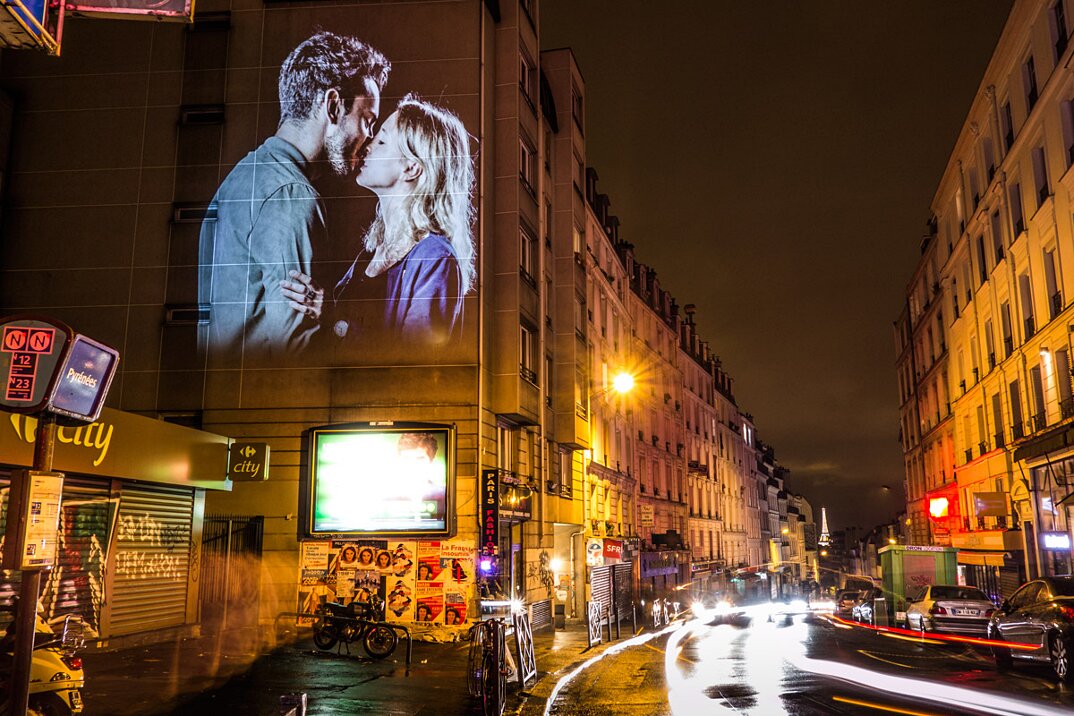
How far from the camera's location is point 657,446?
50.7 meters

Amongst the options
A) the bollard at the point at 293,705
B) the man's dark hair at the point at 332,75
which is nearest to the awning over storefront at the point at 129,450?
the bollard at the point at 293,705

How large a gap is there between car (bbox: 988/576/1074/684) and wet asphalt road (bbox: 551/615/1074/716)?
1.26 feet

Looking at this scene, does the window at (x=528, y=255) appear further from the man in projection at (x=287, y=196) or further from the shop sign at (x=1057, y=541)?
the shop sign at (x=1057, y=541)

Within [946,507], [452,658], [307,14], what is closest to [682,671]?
[452,658]

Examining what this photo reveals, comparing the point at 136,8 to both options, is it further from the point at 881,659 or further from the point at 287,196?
the point at 287,196

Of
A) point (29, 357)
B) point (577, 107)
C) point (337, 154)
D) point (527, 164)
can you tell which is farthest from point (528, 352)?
point (29, 357)

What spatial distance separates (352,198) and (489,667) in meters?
17.2

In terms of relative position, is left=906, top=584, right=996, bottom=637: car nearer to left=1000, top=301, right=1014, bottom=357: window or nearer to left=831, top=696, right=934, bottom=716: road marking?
left=1000, top=301, right=1014, bottom=357: window

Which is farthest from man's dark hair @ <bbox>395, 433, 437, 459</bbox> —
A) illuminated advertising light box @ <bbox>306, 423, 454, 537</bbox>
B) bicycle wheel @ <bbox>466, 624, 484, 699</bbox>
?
bicycle wheel @ <bbox>466, 624, 484, 699</bbox>

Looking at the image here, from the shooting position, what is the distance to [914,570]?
32.3 metres

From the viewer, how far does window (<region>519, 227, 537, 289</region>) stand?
2783 cm

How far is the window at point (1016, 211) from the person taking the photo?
30031 millimetres

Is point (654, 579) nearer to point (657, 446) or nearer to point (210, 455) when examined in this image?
point (657, 446)

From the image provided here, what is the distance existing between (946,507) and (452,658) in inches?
1336
